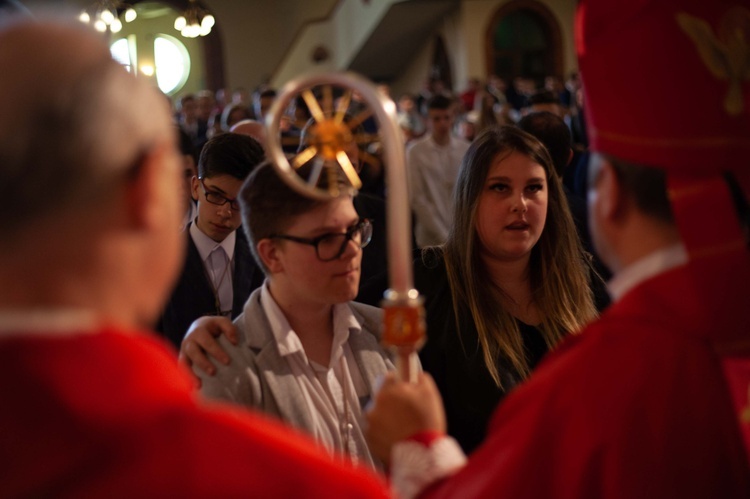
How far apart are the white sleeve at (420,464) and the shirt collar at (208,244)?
2.18m

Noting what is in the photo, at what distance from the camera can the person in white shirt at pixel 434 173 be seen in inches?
285

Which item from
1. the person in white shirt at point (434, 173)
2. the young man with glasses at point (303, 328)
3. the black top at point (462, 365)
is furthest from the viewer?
the person in white shirt at point (434, 173)

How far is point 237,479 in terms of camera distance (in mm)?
1128

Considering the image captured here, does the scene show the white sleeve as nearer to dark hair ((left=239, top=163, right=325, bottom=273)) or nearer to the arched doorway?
dark hair ((left=239, top=163, right=325, bottom=273))

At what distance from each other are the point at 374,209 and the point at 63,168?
3.55 metres

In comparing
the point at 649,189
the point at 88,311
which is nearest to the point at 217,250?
the point at 649,189

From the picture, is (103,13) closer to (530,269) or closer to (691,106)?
(530,269)

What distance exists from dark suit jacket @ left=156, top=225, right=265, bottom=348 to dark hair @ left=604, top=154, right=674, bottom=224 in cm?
215

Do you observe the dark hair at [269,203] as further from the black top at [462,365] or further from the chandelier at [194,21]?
the chandelier at [194,21]

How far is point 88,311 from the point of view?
112 centimetres

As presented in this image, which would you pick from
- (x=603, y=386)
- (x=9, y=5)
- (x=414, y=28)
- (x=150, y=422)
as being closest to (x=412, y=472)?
(x=603, y=386)

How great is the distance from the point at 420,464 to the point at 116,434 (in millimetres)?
718

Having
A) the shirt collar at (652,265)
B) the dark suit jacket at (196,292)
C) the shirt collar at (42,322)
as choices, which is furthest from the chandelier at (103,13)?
the shirt collar at (42,322)

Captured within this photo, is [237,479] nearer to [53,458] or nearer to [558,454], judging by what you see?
[53,458]
